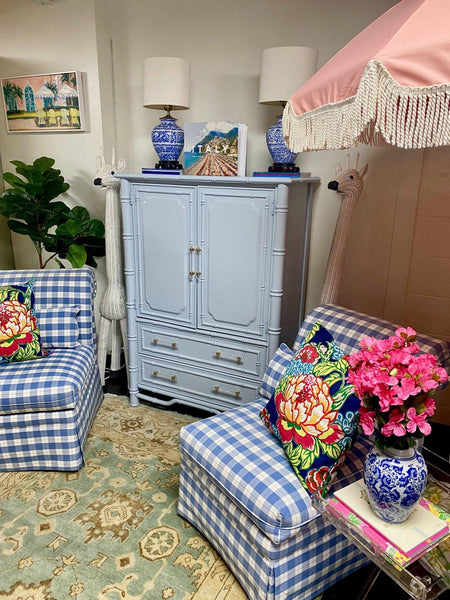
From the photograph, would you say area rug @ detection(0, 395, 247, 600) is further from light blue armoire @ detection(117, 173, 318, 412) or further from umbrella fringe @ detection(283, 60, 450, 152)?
umbrella fringe @ detection(283, 60, 450, 152)

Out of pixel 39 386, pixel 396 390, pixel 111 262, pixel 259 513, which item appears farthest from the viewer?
pixel 111 262

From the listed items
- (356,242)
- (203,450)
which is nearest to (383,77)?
(203,450)

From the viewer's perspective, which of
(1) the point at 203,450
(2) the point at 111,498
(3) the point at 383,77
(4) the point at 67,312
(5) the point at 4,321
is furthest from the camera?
(4) the point at 67,312

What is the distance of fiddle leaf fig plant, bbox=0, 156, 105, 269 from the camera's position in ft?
9.30

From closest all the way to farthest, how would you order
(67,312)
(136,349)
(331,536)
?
(331,536) → (67,312) → (136,349)

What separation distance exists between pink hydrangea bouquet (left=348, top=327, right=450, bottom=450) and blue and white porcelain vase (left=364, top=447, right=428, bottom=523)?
3 centimetres

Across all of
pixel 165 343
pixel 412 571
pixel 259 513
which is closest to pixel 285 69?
pixel 165 343

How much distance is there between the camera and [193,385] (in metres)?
2.72

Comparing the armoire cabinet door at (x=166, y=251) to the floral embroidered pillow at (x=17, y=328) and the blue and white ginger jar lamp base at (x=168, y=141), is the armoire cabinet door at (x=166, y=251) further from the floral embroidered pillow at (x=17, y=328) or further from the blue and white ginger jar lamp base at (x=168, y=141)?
the floral embroidered pillow at (x=17, y=328)

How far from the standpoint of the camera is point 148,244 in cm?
264

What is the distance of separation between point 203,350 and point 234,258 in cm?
58

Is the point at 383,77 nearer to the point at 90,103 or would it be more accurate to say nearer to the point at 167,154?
the point at 167,154

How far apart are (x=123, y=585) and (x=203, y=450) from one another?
556mm

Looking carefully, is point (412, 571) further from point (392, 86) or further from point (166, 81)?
point (166, 81)
